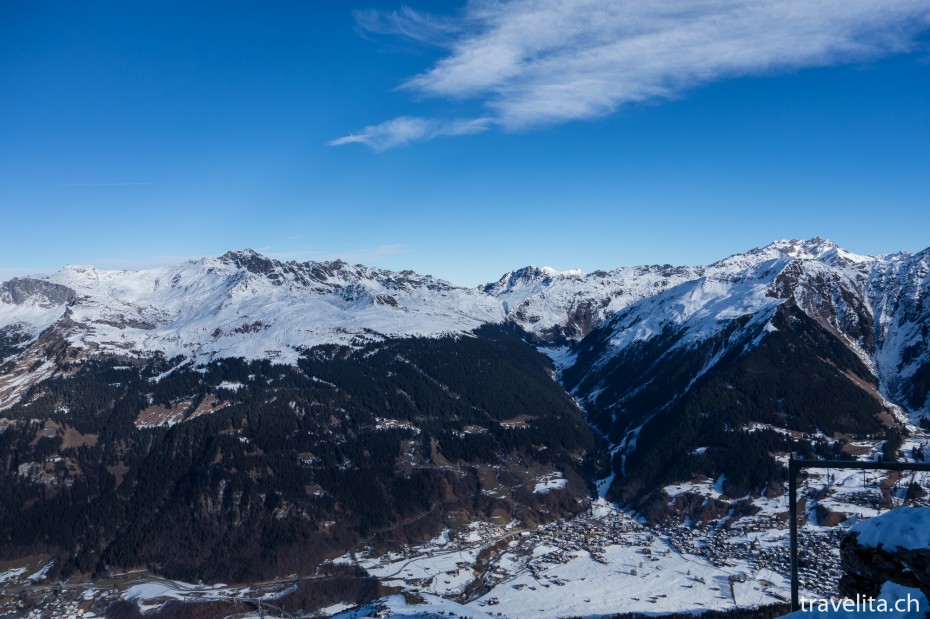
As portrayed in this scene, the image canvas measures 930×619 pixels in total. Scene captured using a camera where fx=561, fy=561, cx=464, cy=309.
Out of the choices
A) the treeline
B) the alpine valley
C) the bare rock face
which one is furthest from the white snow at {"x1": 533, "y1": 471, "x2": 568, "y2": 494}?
the bare rock face

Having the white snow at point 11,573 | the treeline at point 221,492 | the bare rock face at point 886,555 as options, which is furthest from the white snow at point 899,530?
the white snow at point 11,573

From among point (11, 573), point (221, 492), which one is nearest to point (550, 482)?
point (221, 492)

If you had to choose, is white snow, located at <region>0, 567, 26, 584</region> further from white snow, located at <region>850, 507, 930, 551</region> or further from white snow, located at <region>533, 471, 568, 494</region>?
white snow, located at <region>850, 507, 930, 551</region>

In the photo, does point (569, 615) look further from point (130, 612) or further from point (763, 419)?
point (763, 419)

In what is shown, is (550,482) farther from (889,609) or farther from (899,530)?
(889,609)

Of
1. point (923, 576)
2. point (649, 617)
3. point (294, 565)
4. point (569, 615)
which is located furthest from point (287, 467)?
point (923, 576)

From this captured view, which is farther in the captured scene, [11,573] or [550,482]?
[550,482]

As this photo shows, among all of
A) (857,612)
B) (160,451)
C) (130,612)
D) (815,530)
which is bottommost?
(130,612)

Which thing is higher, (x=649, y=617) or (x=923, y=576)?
(x=923, y=576)
